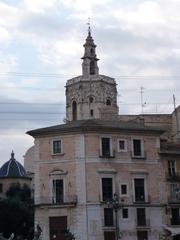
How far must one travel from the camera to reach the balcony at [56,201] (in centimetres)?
4553

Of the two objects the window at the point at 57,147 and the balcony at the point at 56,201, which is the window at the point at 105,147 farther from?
the balcony at the point at 56,201

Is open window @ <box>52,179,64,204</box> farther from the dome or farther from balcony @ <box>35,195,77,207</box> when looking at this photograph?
the dome

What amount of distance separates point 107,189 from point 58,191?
3949 millimetres

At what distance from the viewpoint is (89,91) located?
87438mm

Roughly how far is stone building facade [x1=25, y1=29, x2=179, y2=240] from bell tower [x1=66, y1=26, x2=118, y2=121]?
3760 centimetres

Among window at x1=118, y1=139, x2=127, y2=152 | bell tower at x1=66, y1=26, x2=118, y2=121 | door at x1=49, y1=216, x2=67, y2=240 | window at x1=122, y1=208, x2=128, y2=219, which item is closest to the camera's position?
door at x1=49, y1=216, x2=67, y2=240

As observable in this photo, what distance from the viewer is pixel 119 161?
1860 inches

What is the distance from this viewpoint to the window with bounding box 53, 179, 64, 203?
46312 mm

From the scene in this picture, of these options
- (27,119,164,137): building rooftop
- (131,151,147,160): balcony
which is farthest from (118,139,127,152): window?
(27,119,164,137): building rooftop

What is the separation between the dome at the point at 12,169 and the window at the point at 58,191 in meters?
40.0

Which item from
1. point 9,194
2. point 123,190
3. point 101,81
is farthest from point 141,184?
point 101,81

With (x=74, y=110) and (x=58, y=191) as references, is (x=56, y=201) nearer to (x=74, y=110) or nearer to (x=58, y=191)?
(x=58, y=191)

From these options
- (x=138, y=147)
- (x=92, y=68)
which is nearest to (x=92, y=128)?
(x=138, y=147)

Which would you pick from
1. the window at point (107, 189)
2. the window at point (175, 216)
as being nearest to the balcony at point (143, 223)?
the window at point (175, 216)
